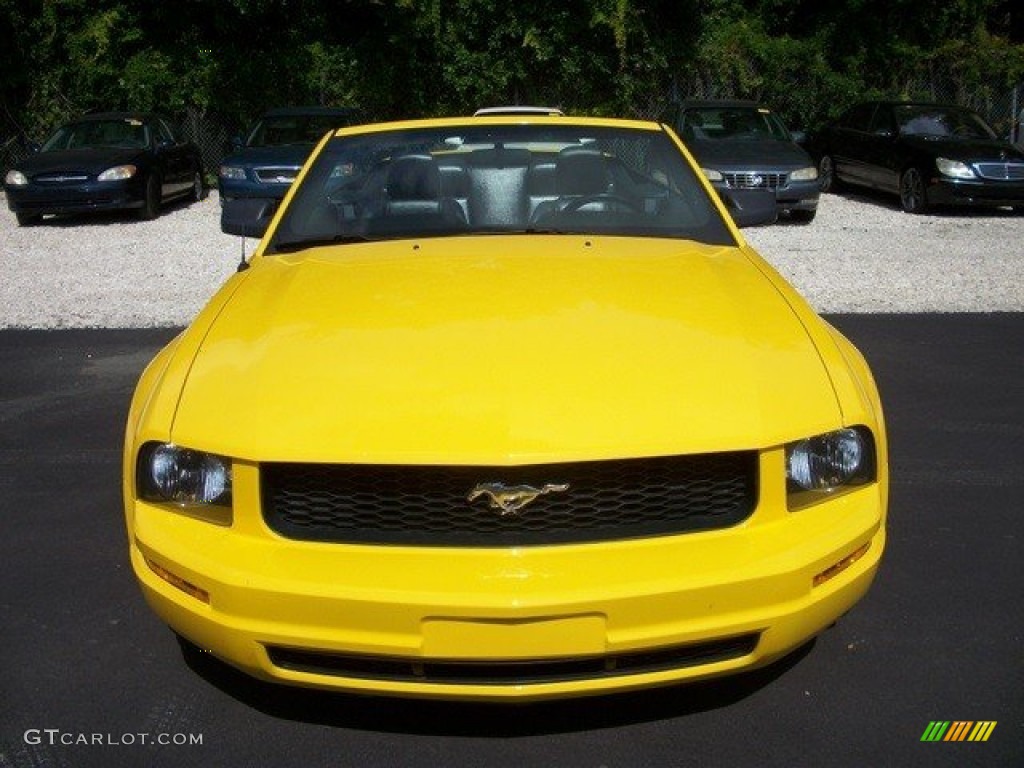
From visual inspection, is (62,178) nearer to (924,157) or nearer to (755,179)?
(755,179)

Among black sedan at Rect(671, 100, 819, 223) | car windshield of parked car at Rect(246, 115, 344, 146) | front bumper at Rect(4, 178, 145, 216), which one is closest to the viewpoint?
black sedan at Rect(671, 100, 819, 223)

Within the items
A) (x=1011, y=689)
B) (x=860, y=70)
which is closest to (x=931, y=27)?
(x=860, y=70)

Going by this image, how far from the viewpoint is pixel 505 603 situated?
2.49 meters

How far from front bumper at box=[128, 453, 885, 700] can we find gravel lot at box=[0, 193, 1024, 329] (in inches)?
246

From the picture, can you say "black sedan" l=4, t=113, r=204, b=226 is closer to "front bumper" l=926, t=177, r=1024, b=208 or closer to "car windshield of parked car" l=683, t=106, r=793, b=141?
"car windshield of parked car" l=683, t=106, r=793, b=141

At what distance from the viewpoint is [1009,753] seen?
286 cm

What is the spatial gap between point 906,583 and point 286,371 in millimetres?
2231

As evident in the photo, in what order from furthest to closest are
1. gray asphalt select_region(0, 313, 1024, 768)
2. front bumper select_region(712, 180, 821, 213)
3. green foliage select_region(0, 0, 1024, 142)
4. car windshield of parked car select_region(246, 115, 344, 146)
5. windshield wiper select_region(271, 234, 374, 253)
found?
1. green foliage select_region(0, 0, 1024, 142)
2. car windshield of parked car select_region(246, 115, 344, 146)
3. front bumper select_region(712, 180, 821, 213)
4. windshield wiper select_region(271, 234, 374, 253)
5. gray asphalt select_region(0, 313, 1024, 768)

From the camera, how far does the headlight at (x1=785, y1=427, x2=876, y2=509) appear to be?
2783 millimetres

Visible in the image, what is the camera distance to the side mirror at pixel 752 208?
4.75 metres

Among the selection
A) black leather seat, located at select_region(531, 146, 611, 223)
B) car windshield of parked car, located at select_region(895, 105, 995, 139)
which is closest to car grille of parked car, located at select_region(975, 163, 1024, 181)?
car windshield of parked car, located at select_region(895, 105, 995, 139)

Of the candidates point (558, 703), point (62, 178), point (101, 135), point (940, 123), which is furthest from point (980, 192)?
point (558, 703)

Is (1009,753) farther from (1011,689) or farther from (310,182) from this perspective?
(310,182)

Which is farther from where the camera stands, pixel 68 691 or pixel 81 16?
pixel 81 16
